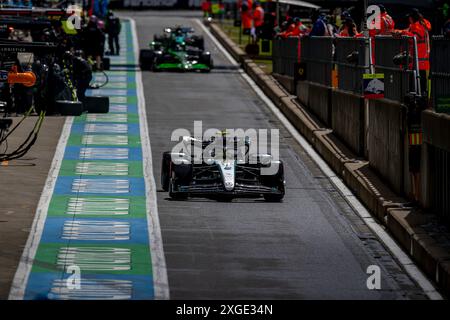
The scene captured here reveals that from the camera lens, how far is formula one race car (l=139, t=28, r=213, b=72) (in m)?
48.0

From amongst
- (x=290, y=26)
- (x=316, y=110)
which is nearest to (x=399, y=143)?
(x=316, y=110)

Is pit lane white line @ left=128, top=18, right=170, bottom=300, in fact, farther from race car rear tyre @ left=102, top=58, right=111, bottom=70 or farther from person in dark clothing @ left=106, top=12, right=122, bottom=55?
person in dark clothing @ left=106, top=12, right=122, bottom=55

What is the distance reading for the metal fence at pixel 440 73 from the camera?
20484 millimetres

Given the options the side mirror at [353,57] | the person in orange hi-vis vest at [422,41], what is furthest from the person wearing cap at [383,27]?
the side mirror at [353,57]

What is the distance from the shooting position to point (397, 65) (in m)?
24.7

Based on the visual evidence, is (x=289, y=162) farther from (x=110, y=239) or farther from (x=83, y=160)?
(x=110, y=239)

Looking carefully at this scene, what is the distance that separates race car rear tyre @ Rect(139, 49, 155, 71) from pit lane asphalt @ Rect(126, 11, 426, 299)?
17173 millimetres

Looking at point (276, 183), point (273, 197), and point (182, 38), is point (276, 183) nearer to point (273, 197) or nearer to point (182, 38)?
point (273, 197)

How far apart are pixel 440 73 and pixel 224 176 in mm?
3815

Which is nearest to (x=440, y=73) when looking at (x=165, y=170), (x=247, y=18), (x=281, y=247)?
(x=281, y=247)

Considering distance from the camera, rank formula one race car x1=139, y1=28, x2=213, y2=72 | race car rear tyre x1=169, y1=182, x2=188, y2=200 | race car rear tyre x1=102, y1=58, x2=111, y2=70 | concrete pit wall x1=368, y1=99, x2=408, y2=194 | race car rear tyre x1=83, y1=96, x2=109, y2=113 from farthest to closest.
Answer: race car rear tyre x1=102, y1=58, x2=111, y2=70
formula one race car x1=139, y1=28, x2=213, y2=72
race car rear tyre x1=83, y1=96, x2=109, y2=113
race car rear tyre x1=169, y1=182, x2=188, y2=200
concrete pit wall x1=368, y1=99, x2=408, y2=194

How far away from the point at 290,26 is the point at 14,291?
1145 inches

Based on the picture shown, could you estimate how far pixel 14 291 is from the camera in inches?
643

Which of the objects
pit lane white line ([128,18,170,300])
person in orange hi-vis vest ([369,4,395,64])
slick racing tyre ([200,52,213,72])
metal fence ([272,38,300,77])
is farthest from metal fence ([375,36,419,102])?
slick racing tyre ([200,52,213,72])
